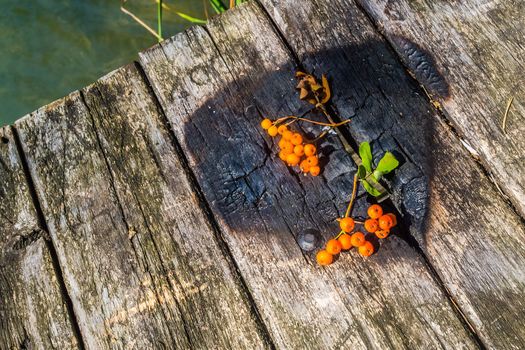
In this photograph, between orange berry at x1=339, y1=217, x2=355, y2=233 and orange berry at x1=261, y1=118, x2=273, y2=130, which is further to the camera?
orange berry at x1=261, y1=118, x2=273, y2=130

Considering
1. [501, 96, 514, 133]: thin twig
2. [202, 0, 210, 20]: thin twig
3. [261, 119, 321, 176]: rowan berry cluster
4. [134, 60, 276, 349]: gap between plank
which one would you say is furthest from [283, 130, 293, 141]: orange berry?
[202, 0, 210, 20]: thin twig

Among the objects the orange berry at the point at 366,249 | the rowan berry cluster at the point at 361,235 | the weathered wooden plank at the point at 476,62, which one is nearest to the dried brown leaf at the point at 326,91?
the weathered wooden plank at the point at 476,62

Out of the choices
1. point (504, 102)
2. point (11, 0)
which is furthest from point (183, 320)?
point (11, 0)

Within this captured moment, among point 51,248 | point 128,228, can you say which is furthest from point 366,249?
point 51,248

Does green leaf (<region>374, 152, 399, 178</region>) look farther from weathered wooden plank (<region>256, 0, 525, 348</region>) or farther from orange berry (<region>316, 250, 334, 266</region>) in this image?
orange berry (<region>316, 250, 334, 266</region>)

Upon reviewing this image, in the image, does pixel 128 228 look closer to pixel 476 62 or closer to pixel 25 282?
pixel 25 282

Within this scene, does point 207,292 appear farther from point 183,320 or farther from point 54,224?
point 54,224

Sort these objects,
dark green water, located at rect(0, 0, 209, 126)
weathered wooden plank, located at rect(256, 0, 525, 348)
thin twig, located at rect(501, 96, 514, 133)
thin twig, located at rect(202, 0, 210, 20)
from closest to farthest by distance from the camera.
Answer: weathered wooden plank, located at rect(256, 0, 525, 348)
thin twig, located at rect(501, 96, 514, 133)
thin twig, located at rect(202, 0, 210, 20)
dark green water, located at rect(0, 0, 209, 126)
